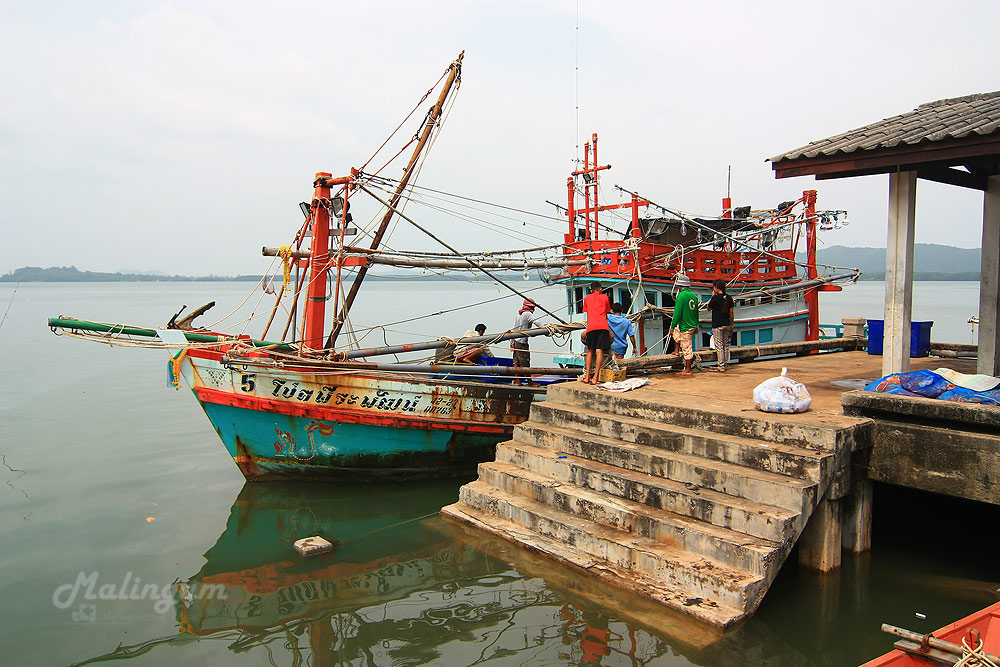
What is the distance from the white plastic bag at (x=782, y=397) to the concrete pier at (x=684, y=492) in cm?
12

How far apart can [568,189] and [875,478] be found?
430 inches

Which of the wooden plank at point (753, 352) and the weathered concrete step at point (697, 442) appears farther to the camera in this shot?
the wooden plank at point (753, 352)

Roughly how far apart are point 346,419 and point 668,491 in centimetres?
540

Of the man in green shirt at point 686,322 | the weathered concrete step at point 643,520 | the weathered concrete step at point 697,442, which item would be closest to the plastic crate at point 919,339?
the man in green shirt at point 686,322

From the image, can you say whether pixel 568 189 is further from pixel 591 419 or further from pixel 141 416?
pixel 141 416

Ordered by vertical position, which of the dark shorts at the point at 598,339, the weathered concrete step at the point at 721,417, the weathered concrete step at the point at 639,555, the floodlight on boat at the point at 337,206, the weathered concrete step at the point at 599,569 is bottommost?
the weathered concrete step at the point at 599,569

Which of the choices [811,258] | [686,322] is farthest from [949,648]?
[811,258]

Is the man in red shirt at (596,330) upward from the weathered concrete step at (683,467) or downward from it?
upward

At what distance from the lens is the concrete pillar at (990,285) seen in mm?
8203

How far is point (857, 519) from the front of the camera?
260 inches

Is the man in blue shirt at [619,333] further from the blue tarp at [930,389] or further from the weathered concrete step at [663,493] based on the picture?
the blue tarp at [930,389]

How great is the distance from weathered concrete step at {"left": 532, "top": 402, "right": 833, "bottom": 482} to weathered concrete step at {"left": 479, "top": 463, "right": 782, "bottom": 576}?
0.79 m

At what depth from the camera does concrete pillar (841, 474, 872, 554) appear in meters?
6.52

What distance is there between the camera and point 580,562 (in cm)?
647
